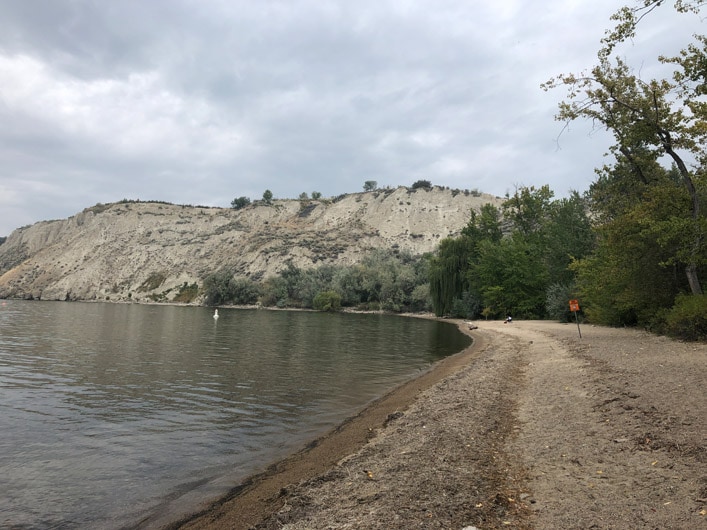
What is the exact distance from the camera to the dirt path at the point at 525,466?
4930 millimetres

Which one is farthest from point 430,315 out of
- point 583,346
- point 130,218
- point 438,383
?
point 130,218

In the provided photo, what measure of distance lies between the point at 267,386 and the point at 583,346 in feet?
46.4

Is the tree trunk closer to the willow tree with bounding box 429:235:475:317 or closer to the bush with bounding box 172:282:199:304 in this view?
the willow tree with bounding box 429:235:475:317

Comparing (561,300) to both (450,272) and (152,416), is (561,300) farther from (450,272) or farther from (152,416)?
(152,416)

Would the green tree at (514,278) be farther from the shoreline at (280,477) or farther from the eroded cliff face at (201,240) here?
the eroded cliff face at (201,240)

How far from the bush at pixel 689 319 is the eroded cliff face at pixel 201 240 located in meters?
91.4

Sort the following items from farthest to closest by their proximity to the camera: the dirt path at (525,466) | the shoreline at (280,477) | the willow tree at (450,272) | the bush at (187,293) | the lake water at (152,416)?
the bush at (187,293) < the willow tree at (450,272) < the lake water at (152,416) < the shoreline at (280,477) < the dirt path at (525,466)

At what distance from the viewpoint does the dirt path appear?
4.93 meters

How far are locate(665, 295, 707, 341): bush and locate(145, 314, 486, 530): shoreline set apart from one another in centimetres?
1231

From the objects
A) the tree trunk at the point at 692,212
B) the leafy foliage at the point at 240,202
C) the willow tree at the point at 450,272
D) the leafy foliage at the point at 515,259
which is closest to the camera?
the tree trunk at the point at 692,212

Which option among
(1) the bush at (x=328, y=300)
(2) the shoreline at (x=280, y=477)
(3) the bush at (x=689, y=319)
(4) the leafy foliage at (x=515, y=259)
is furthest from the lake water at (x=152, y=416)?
(1) the bush at (x=328, y=300)

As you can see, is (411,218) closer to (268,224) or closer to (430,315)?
(268,224)

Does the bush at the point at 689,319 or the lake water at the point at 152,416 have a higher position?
the bush at the point at 689,319

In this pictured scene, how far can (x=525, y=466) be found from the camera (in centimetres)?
658
